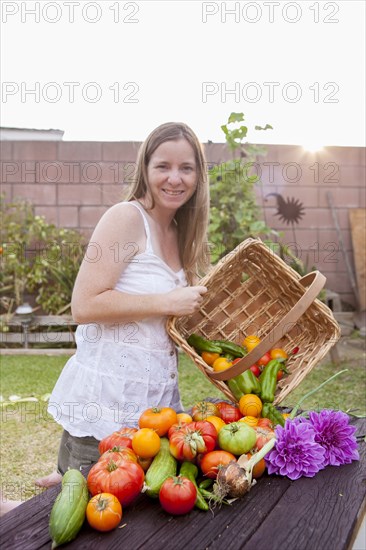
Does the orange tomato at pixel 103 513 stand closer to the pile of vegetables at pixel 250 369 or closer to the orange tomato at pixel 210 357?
the pile of vegetables at pixel 250 369

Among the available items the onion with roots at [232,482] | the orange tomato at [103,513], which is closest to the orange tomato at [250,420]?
the onion with roots at [232,482]

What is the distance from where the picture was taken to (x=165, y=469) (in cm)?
114

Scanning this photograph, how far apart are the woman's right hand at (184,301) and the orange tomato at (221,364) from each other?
0.17 m

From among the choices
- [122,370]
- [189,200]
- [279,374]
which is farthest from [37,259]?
[279,374]

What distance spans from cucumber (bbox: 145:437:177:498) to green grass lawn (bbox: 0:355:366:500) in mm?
1264

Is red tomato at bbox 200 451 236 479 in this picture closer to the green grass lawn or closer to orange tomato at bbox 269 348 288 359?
orange tomato at bbox 269 348 288 359

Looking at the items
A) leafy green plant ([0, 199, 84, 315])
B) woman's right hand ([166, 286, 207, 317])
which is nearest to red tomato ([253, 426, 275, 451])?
woman's right hand ([166, 286, 207, 317])

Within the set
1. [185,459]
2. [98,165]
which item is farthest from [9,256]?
[185,459]

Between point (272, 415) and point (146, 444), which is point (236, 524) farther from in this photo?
point (272, 415)

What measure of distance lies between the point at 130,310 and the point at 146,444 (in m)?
0.52

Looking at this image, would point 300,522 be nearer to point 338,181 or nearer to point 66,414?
point 66,414

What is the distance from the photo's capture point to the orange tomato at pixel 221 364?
1576mm

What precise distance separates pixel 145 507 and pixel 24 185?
16.2ft

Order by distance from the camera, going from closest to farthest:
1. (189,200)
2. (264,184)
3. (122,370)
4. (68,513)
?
(68,513)
(122,370)
(189,200)
(264,184)
